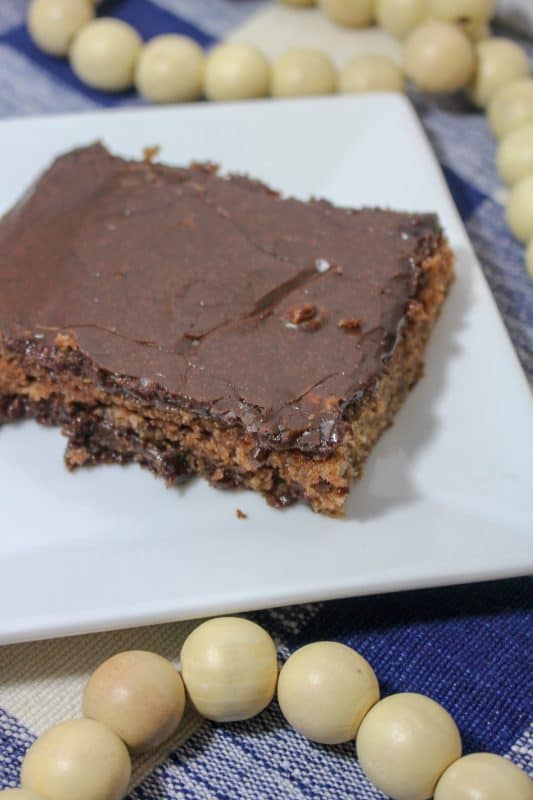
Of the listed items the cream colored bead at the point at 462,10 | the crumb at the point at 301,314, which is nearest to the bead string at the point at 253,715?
the crumb at the point at 301,314

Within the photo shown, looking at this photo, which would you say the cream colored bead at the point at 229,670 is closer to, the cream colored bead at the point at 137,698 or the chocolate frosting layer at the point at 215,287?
the cream colored bead at the point at 137,698

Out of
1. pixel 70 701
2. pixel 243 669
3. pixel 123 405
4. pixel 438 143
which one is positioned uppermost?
pixel 438 143

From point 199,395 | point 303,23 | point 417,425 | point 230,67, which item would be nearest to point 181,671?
point 199,395

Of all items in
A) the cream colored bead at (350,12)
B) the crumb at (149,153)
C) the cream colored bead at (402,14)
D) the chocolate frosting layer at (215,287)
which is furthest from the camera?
the cream colored bead at (350,12)

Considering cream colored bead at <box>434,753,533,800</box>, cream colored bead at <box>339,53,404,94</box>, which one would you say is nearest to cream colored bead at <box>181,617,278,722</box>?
cream colored bead at <box>434,753,533,800</box>

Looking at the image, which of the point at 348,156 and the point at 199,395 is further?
the point at 348,156

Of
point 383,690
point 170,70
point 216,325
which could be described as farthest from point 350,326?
point 170,70

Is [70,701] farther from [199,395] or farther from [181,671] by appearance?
[199,395]
